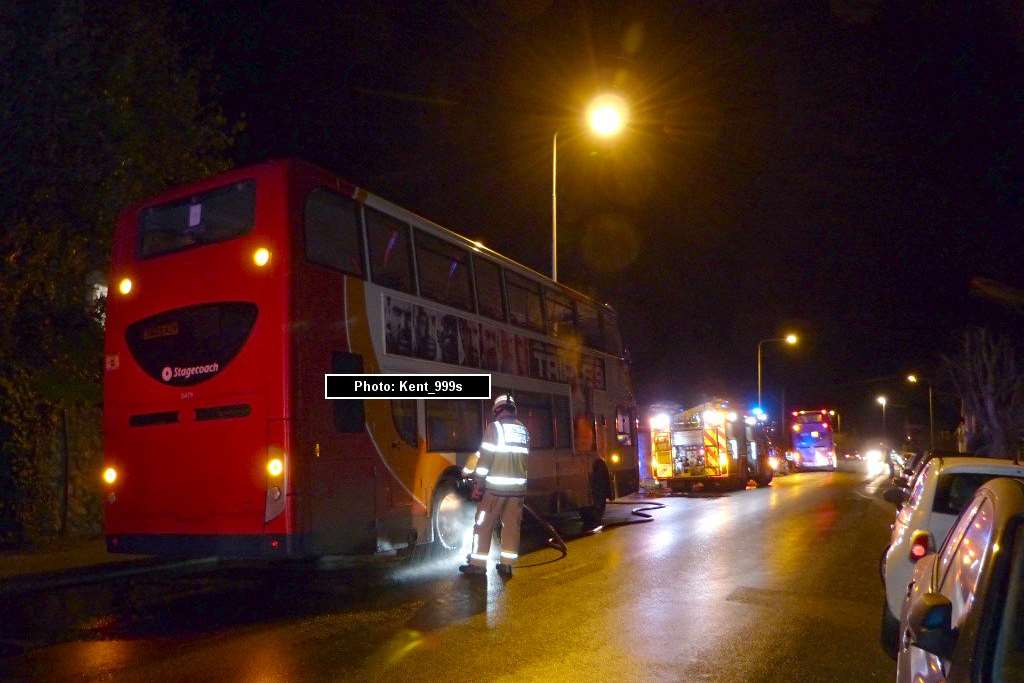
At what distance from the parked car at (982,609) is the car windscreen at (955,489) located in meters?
3.17

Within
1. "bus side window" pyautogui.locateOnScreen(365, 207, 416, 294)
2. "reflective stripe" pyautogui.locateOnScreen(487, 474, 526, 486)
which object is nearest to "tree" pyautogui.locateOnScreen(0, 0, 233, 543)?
"bus side window" pyautogui.locateOnScreen(365, 207, 416, 294)

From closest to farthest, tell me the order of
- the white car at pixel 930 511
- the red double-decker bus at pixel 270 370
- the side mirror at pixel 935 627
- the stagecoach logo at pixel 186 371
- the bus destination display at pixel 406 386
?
the side mirror at pixel 935 627
the white car at pixel 930 511
the red double-decker bus at pixel 270 370
the stagecoach logo at pixel 186 371
the bus destination display at pixel 406 386

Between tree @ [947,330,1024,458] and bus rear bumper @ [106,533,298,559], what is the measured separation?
113ft

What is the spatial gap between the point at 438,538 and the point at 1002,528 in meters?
8.47

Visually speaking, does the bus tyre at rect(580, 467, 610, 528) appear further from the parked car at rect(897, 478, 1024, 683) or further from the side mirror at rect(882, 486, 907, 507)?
the parked car at rect(897, 478, 1024, 683)

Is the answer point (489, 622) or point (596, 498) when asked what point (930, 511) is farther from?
point (596, 498)

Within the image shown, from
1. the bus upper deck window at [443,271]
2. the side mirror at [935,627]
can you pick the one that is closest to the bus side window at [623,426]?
the bus upper deck window at [443,271]

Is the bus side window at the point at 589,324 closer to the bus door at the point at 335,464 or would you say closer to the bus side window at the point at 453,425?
the bus side window at the point at 453,425

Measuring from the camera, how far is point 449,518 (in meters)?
11.2

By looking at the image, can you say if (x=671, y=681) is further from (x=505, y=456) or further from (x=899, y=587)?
(x=505, y=456)

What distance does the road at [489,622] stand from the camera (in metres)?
5.95

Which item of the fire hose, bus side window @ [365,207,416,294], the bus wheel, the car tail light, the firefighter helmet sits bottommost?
the fire hose

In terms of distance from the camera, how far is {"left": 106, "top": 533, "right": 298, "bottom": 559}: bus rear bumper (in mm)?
8305

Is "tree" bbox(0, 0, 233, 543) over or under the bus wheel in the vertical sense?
over
